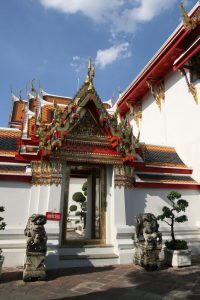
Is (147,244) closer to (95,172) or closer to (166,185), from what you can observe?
(166,185)

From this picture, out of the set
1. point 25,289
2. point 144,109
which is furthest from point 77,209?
point 25,289

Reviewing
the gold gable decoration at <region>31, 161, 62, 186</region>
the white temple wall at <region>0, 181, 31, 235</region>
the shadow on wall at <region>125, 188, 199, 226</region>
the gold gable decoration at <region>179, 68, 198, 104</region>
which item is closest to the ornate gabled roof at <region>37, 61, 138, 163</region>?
the gold gable decoration at <region>31, 161, 62, 186</region>

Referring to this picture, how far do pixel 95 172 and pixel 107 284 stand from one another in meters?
4.19

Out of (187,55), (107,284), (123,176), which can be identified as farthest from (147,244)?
(187,55)

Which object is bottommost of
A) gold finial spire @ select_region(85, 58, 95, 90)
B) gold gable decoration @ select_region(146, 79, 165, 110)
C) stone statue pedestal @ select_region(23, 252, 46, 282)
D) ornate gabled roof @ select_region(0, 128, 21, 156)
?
stone statue pedestal @ select_region(23, 252, 46, 282)

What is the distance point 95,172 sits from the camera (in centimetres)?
897

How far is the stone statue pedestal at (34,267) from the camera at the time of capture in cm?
542

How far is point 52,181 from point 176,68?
260 inches

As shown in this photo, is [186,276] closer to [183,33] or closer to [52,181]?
[52,181]

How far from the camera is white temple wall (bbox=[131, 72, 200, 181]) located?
31.7 feet

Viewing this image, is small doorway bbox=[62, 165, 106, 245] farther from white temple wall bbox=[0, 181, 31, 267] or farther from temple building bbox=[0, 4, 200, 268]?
white temple wall bbox=[0, 181, 31, 267]

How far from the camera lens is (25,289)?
4.93 meters

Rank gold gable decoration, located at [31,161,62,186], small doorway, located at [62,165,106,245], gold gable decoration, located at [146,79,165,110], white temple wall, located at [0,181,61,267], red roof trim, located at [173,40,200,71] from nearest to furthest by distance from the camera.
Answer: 1. white temple wall, located at [0,181,61,267]
2. gold gable decoration, located at [31,161,62,186]
3. small doorway, located at [62,165,106,245]
4. red roof trim, located at [173,40,200,71]
5. gold gable decoration, located at [146,79,165,110]

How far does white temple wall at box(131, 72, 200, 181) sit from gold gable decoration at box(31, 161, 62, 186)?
5090mm
